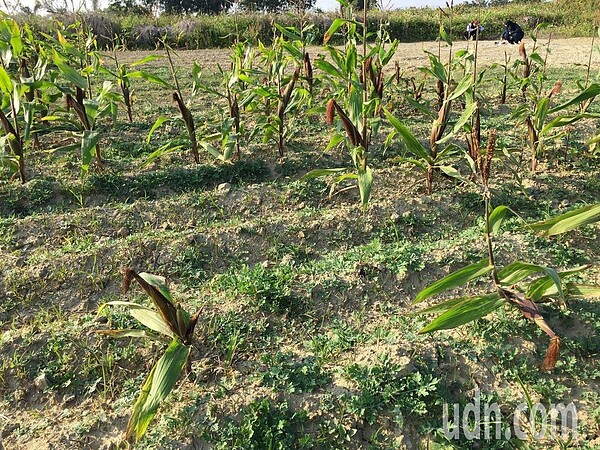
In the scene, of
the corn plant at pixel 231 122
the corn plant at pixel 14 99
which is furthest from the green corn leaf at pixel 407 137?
the corn plant at pixel 14 99

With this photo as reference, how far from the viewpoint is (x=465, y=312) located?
2.21 meters

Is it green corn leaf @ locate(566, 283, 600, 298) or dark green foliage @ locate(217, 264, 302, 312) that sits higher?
green corn leaf @ locate(566, 283, 600, 298)

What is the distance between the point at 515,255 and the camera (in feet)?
9.75

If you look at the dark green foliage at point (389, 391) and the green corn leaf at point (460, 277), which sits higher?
the green corn leaf at point (460, 277)

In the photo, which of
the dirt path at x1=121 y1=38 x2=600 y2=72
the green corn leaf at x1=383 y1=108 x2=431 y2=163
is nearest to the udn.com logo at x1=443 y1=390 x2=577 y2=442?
the green corn leaf at x1=383 y1=108 x2=431 y2=163

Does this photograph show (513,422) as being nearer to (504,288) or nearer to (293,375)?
(504,288)

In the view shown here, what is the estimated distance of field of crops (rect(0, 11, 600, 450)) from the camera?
214 cm

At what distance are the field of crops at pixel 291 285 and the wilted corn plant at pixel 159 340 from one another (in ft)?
0.03

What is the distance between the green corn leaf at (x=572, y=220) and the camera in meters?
2.31

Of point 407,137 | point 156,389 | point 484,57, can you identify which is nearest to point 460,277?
point 407,137

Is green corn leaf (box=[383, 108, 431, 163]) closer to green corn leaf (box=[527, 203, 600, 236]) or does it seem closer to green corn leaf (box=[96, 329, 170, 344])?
green corn leaf (box=[527, 203, 600, 236])

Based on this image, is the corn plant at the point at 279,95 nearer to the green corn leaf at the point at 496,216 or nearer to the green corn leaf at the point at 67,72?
the green corn leaf at the point at 67,72

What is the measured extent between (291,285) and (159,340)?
846 millimetres

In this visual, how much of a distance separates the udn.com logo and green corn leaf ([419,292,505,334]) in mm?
355
